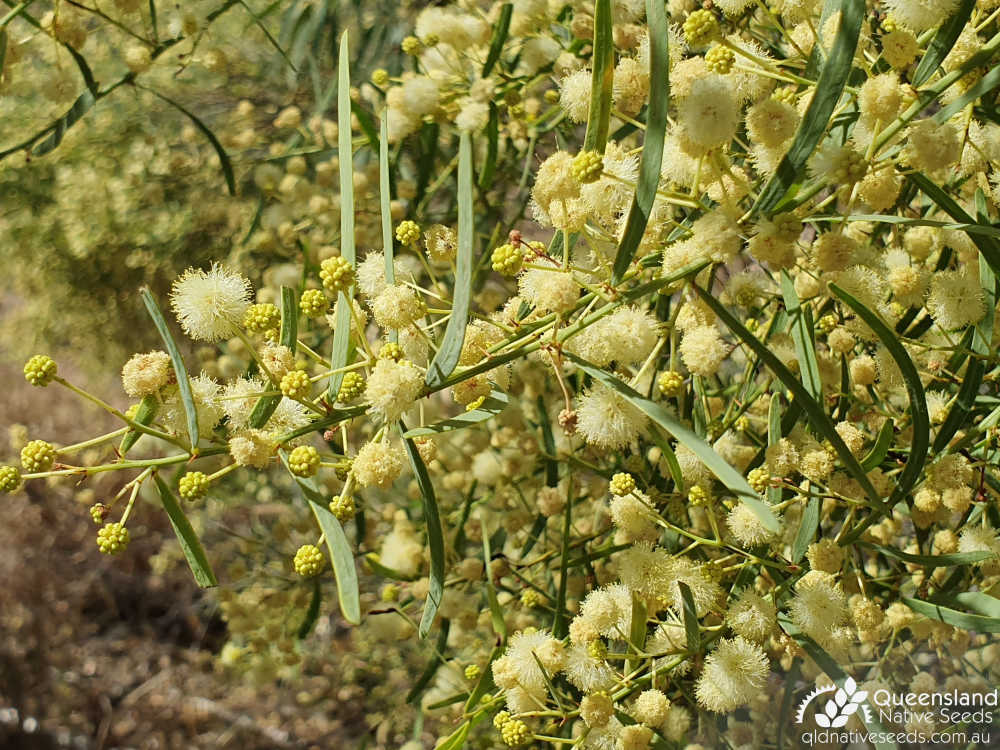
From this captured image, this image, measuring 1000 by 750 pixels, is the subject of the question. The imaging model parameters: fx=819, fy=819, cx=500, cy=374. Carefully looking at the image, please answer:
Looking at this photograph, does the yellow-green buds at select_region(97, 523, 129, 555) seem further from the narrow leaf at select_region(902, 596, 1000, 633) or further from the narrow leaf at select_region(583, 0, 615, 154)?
the narrow leaf at select_region(902, 596, 1000, 633)

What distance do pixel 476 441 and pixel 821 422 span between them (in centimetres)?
115

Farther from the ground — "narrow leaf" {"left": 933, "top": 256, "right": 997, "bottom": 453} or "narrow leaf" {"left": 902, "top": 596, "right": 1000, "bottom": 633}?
"narrow leaf" {"left": 933, "top": 256, "right": 997, "bottom": 453}

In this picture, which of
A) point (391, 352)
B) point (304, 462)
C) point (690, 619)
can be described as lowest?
point (690, 619)

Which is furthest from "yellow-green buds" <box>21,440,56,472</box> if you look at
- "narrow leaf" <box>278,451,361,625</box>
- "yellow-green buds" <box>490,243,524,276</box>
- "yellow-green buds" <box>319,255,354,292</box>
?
"yellow-green buds" <box>490,243,524,276</box>

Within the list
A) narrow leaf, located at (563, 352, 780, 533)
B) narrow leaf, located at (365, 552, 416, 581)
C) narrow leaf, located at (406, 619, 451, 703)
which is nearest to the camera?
narrow leaf, located at (563, 352, 780, 533)

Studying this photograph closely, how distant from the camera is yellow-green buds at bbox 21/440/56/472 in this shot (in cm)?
88

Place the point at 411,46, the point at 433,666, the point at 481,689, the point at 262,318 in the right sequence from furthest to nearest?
the point at 411,46 < the point at 433,666 < the point at 481,689 < the point at 262,318

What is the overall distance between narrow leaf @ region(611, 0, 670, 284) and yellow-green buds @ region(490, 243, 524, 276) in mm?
125

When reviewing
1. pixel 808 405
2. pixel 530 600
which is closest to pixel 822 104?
pixel 808 405

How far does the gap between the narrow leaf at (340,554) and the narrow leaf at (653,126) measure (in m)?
0.38

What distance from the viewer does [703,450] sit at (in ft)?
2.29

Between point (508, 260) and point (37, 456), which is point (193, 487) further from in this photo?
point (508, 260)

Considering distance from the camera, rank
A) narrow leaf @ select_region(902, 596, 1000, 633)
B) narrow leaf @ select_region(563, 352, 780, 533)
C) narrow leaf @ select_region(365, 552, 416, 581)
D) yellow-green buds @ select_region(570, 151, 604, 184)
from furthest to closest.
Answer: narrow leaf @ select_region(365, 552, 416, 581) → narrow leaf @ select_region(902, 596, 1000, 633) → yellow-green buds @ select_region(570, 151, 604, 184) → narrow leaf @ select_region(563, 352, 780, 533)

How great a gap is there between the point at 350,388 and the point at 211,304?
0.19m
